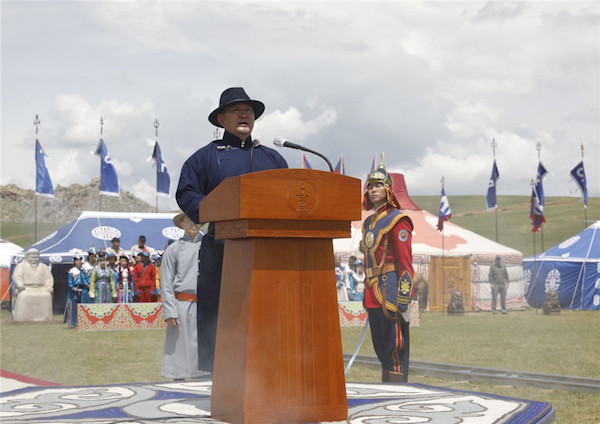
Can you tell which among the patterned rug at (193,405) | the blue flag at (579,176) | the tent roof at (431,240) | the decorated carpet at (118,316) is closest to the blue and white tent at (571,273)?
the tent roof at (431,240)

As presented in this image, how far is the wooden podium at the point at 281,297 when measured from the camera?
418cm

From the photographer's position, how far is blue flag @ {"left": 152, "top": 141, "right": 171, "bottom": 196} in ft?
98.8

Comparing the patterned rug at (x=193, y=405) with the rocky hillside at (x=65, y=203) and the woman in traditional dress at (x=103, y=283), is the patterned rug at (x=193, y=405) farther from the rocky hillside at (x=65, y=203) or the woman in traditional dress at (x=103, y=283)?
the rocky hillside at (x=65, y=203)

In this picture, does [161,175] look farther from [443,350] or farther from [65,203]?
[65,203]

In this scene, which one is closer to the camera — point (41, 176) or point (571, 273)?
point (571, 273)

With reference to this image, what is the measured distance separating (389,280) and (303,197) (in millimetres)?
2855

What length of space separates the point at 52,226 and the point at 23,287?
5773 centimetres

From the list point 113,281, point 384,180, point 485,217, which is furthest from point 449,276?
point 485,217

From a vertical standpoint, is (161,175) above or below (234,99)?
above

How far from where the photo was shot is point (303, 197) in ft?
13.9

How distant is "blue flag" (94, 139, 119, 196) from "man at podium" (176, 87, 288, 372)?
2391cm

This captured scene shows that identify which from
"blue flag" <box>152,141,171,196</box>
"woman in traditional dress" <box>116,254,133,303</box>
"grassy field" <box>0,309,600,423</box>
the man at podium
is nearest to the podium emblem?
the man at podium

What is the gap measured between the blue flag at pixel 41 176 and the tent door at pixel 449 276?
12.6 m

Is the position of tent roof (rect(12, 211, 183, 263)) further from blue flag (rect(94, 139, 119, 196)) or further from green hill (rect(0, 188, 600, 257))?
green hill (rect(0, 188, 600, 257))
